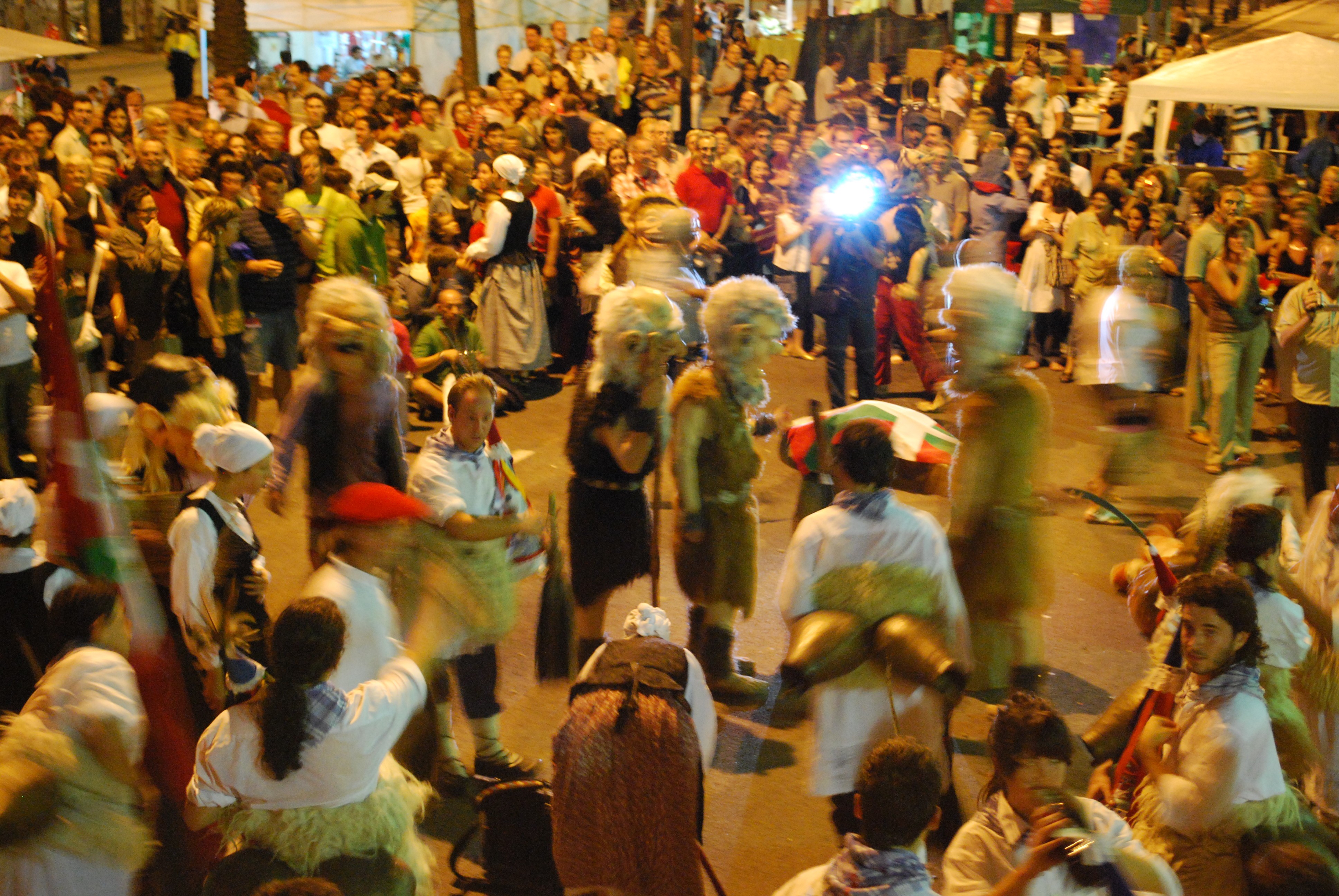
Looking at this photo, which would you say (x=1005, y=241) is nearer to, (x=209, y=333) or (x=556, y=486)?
(x=556, y=486)

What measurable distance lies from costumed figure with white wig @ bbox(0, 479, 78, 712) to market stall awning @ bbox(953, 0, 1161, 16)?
21.8m

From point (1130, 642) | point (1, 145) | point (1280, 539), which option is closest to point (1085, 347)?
point (1130, 642)

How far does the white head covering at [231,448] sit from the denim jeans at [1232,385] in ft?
20.4

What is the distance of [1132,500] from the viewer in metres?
7.24

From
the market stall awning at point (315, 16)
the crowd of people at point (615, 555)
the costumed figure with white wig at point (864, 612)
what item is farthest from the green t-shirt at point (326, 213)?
the market stall awning at point (315, 16)

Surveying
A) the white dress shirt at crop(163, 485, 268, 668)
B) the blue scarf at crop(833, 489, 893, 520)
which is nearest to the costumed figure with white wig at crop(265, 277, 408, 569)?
the white dress shirt at crop(163, 485, 268, 668)

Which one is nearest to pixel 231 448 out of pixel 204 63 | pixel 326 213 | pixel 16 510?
pixel 16 510

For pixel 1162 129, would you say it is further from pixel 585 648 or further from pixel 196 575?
pixel 196 575

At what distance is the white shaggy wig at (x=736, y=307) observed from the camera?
4.54 meters

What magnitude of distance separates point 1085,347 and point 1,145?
791 centimetres

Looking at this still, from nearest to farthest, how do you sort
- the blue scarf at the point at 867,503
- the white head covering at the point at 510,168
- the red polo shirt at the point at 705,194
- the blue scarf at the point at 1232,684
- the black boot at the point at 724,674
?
the blue scarf at the point at 1232,684 → the blue scarf at the point at 867,503 → the black boot at the point at 724,674 → the white head covering at the point at 510,168 → the red polo shirt at the point at 705,194

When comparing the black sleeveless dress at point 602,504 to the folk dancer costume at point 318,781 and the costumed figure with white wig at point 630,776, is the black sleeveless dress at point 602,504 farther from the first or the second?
the folk dancer costume at point 318,781

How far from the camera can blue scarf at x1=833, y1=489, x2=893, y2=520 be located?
11.6 ft

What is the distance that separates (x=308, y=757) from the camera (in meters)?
2.80
